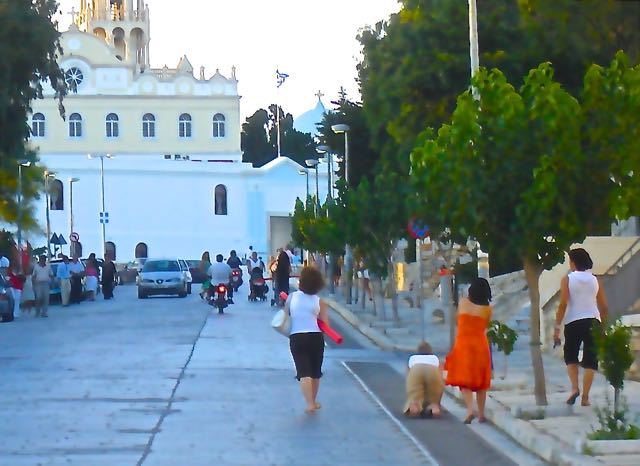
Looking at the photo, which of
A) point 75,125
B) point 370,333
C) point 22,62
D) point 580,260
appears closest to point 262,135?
point 75,125

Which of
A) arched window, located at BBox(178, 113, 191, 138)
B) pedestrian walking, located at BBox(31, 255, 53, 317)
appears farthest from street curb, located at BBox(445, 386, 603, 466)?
arched window, located at BBox(178, 113, 191, 138)

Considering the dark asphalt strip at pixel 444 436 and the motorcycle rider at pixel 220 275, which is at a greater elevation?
the motorcycle rider at pixel 220 275

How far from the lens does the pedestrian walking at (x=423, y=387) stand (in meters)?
16.6

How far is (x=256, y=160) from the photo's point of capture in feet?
492

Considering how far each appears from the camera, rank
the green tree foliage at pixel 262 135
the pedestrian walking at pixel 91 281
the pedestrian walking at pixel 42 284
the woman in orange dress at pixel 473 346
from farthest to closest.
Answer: the green tree foliage at pixel 262 135 → the pedestrian walking at pixel 91 281 → the pedestrian walking at pixel 42 284 → the woman in orange dress at pixel 473 346

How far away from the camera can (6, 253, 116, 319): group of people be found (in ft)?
136

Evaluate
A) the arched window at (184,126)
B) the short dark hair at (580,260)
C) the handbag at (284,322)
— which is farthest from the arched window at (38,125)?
the short dark hair at (580,260)

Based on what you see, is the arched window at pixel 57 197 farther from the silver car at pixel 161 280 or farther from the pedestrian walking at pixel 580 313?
the pedestrian walking at pixel 580 313

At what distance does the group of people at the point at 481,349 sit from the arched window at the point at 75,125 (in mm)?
97106

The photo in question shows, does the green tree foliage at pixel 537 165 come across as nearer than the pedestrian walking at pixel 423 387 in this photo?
Yes

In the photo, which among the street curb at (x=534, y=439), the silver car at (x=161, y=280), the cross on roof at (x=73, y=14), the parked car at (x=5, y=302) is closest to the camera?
the street curb at (x=534, y=439)

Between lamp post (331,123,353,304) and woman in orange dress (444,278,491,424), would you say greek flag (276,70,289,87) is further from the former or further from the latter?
woman in orange dress (444,278,491,424)

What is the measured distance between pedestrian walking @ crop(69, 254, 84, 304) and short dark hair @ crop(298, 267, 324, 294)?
33.8m

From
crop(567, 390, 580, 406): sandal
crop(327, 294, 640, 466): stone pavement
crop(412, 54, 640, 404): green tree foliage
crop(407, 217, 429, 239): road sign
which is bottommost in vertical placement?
crop(327, 294, 640, 466): stone pavement
